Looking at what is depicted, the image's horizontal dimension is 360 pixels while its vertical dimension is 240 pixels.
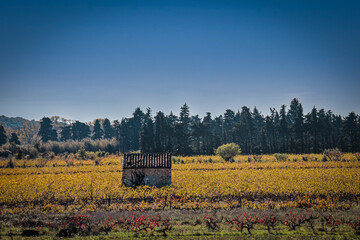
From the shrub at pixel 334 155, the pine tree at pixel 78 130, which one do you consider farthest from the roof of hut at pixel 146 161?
the pine tree at pixel 78 130

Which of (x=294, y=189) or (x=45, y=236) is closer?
(x=45, y=236)

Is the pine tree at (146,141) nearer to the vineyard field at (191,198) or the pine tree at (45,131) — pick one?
the vineyard field at (191,198)

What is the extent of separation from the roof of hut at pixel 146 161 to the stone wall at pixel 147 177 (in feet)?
1.28

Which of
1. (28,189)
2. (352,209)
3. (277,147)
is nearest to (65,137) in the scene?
(277,147)

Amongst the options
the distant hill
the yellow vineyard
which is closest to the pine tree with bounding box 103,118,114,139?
the yellow vineyard

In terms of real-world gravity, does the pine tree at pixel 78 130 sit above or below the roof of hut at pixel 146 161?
above

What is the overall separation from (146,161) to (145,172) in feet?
3.35

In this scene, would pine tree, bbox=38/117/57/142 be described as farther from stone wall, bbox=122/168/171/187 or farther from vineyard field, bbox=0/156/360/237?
stone wall, bbox=122/168/171/187

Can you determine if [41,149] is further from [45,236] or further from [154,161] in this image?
[45,236]

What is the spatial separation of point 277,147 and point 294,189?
59.1 metres

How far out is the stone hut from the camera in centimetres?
2419

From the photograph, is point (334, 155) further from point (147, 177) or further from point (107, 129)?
point (107, 129)

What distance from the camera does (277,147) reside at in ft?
253

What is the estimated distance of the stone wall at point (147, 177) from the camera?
79.4 ft
